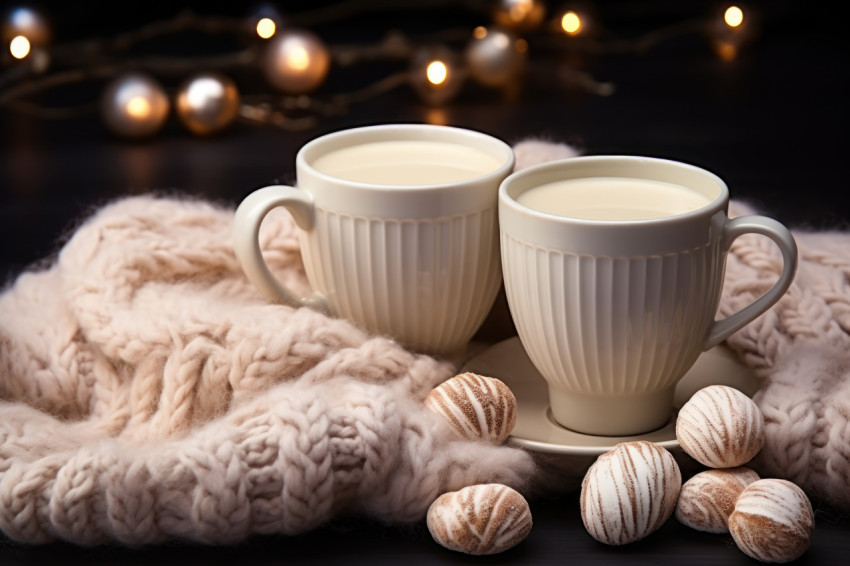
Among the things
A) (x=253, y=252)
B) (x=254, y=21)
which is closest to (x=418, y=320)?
(x=253, y=252)

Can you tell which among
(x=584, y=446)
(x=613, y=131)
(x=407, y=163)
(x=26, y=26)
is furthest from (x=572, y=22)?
(x=584, y=446)

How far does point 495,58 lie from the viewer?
1512 millimetres

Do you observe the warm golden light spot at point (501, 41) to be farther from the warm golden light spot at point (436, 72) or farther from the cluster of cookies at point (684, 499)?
the cluster of cookies at point (684, 499)

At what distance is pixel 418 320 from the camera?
0.69m

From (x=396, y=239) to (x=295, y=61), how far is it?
34.9 inches

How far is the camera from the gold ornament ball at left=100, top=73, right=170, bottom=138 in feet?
4.55

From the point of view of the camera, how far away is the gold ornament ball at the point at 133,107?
1.39 m

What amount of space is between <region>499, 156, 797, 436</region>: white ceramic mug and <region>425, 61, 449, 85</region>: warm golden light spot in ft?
2.70

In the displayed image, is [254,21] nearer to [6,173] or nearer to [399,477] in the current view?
[6,173]

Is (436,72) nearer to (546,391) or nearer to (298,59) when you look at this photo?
(298,59)

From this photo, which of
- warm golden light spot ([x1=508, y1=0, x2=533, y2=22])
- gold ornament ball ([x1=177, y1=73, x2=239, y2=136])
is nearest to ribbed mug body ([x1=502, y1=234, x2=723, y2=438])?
gold ornament ball ([x1=177, y1=73, x2=239, y2=136])

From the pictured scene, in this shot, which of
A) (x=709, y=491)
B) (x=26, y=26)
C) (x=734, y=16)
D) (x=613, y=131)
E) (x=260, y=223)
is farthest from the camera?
(x=734, y=16)

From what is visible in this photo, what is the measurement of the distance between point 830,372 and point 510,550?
0.21 metres

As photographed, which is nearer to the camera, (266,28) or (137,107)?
(137,107)
